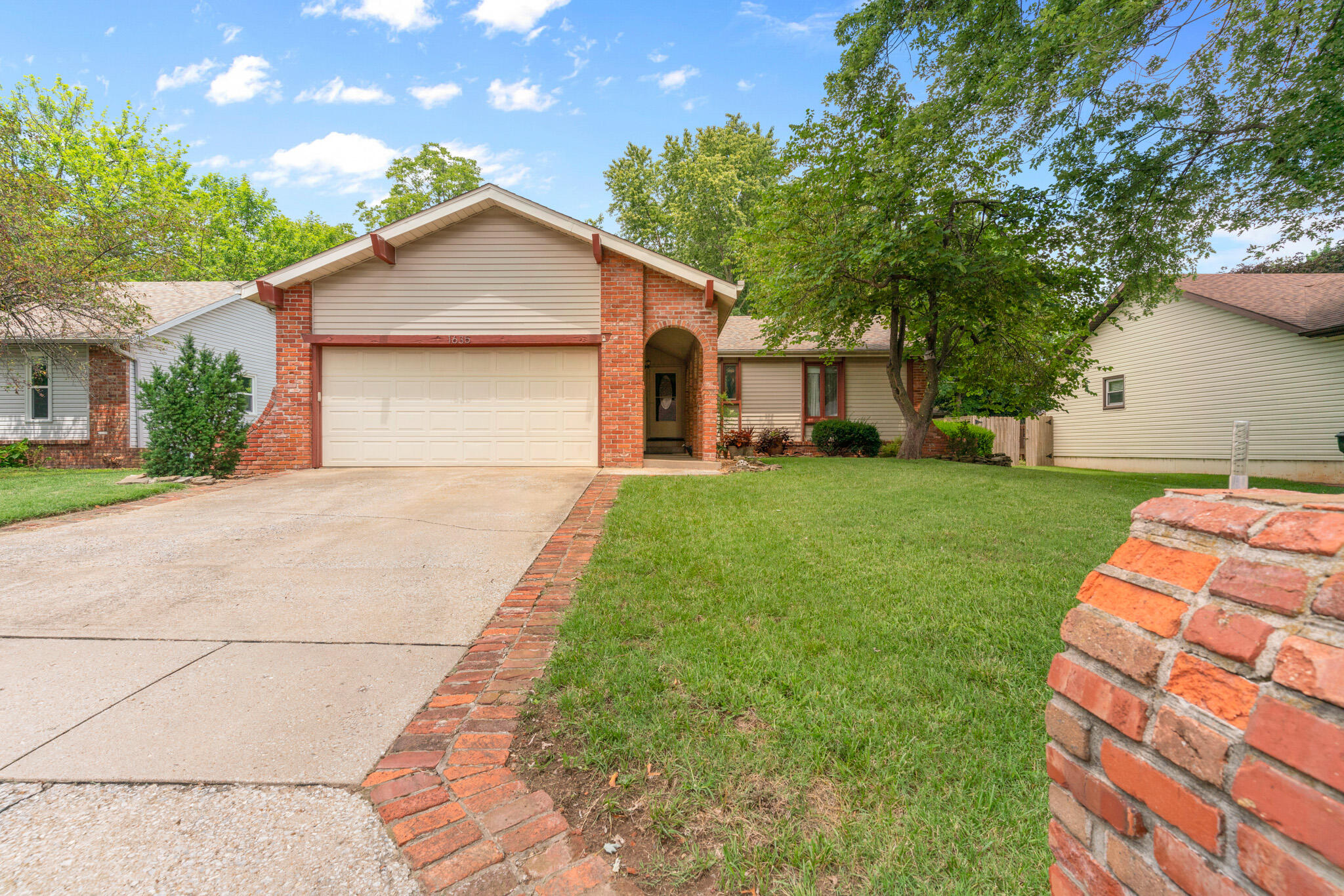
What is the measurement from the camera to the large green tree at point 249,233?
29250 mm

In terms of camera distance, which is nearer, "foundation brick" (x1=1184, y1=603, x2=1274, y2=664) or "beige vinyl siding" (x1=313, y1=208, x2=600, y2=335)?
"foundation brick" (x1=1184, y1=603, x2=1274, y2=664)

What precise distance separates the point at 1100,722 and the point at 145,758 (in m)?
2.79

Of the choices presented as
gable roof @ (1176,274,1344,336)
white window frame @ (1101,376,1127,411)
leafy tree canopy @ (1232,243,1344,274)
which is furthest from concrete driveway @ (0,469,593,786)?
leafy tree canopy @ (1232,243,1344,274)

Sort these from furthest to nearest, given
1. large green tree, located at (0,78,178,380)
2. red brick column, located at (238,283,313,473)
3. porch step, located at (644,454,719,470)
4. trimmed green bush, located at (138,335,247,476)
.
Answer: large green tree, located at (0,78,178,380)
porch step, located at (644,454,719,470)
red brick column, located at (238,283,313,473)
trimmed green bush, located at (138,335,247,476)

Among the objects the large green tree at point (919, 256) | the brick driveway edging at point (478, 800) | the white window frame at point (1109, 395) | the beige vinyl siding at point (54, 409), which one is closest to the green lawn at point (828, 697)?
the brick driveway edging at point (478, 800)

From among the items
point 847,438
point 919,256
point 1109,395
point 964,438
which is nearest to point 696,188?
point 847,438

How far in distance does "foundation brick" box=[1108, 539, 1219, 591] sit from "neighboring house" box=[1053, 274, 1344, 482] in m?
15.8

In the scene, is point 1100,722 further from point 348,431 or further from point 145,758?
point 348,431

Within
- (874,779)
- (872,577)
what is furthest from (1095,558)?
(874,779)

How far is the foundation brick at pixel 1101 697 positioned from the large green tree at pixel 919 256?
10.2 metres

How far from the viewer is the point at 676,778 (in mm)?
1904

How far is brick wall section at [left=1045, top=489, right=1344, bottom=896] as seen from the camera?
27.4 inches

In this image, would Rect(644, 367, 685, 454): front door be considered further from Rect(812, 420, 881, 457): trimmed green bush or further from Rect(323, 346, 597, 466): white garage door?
Rect(323, 346, 597, 466): white garage door

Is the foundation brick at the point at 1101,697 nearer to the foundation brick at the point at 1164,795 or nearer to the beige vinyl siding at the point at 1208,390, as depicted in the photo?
the foundation brick at the point at 1164,795
